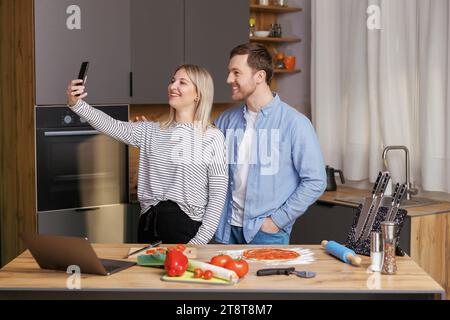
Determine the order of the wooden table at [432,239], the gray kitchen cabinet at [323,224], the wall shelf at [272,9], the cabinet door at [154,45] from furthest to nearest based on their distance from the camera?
1. the wall shelf at [272,9]
2. the cabinet door at [154,45]
3. the gray kitchen cabinet at [323,224]
4. the wooden table at [432,239]

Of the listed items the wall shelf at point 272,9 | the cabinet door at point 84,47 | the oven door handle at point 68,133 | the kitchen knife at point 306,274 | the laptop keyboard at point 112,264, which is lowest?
the kitchen knife at point 306,274

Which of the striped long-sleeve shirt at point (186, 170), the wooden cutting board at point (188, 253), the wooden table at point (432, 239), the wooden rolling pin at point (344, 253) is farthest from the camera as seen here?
the wooden table at point (432, 239)

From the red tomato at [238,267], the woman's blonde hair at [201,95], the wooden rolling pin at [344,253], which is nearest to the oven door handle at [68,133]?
the woman's blonde hair at [201,95]

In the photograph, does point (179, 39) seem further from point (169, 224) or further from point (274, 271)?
point (274, 271)

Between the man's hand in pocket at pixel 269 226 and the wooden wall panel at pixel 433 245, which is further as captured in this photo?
the wooden wall panel at pixel 433 245

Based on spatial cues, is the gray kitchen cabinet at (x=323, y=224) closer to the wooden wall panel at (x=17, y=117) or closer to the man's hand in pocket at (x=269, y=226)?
the man's hand in pocket at (x=269, y=226)

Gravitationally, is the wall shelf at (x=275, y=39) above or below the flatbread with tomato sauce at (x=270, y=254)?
above

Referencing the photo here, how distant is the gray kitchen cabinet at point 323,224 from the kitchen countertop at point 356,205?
0.03m

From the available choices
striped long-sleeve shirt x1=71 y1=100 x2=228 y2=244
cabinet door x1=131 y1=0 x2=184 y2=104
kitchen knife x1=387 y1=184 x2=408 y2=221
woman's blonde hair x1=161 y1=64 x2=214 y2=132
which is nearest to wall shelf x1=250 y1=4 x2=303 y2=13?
cabinet door x1=131 y1=0 x2=184 y2=104

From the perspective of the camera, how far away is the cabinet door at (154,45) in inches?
181
